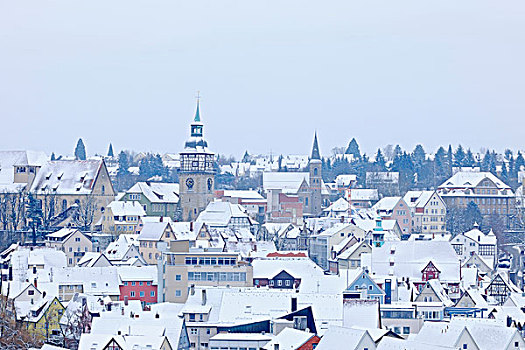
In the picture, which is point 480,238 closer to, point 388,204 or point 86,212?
point 388,204

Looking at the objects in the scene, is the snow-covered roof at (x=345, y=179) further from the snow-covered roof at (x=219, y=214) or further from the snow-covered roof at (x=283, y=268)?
the snow-covered roof at (x=283, y=268)

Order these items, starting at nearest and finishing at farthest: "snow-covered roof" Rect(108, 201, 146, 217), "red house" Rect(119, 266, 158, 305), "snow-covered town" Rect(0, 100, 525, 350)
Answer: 1. "snow-covered town" Rect(0, 100, 525, 350)
2. "red house" Rect(119, 266, 158, 305)
3. "snow-covered roof" Rect(108, 201, 146, 217)

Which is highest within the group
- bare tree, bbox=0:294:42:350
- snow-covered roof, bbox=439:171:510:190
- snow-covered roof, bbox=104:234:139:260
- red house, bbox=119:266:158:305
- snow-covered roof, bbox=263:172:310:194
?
snow-covered roof, bbox=263:172:310:194

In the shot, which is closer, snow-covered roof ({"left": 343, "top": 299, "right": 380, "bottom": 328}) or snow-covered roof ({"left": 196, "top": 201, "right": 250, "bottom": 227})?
snow-covered roof ({"left": 343, "top": 299, "right": 380, "bottom": 328})

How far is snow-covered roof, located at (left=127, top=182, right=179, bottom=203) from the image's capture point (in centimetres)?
13525

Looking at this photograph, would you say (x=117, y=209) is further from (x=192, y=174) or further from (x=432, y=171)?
(x=432, y=171)

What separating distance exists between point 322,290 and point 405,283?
7520 millimetres

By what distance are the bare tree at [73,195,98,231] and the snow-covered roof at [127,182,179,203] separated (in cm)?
1205

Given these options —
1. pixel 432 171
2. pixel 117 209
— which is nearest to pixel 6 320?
pixel 117 209

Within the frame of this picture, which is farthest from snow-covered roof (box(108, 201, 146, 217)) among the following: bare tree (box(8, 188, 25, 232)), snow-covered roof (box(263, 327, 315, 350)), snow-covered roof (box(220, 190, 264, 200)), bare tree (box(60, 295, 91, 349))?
snow-covered roof (box(263, 327, 315, 350))

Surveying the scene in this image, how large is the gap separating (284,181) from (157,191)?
36354 mm

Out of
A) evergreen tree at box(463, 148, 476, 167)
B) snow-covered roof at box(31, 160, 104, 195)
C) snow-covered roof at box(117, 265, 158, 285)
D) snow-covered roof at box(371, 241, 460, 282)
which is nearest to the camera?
snow-covered roof at box(117, 265, 158, 285)

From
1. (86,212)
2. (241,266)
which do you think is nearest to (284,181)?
(86,212)

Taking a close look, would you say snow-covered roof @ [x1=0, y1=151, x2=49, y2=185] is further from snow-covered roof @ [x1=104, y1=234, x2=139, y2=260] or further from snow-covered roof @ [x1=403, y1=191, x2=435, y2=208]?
snow-covered roof @ [x1=403, y1=191, x2=435, y2=208]
